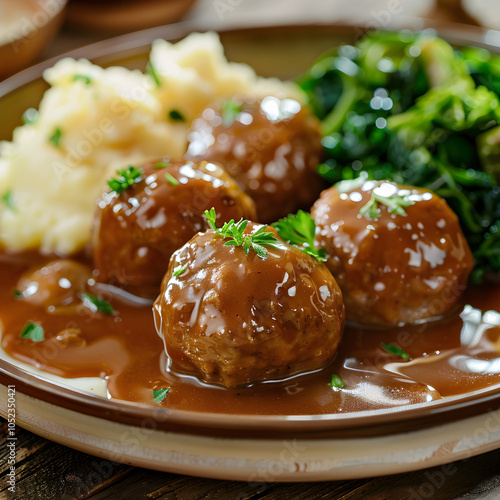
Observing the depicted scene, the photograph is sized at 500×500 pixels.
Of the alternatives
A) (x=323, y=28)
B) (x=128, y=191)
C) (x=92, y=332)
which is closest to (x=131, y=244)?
(x=128, y=191)

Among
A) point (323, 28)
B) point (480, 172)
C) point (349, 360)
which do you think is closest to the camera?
point (349, 360)

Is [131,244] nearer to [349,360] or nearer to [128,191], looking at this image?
[128,191]

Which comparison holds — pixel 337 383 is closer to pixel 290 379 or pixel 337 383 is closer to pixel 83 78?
pixel 290 379

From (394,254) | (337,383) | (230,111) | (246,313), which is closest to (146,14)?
(230,111)

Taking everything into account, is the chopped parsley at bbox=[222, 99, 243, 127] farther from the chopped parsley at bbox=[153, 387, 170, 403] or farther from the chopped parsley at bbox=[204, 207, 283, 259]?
the chopped parsley at bbox=[153, 387, 170, 403]

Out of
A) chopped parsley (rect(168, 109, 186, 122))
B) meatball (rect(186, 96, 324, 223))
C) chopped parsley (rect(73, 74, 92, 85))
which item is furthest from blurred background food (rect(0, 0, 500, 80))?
meatball (rect(186, 96, 324, 223))

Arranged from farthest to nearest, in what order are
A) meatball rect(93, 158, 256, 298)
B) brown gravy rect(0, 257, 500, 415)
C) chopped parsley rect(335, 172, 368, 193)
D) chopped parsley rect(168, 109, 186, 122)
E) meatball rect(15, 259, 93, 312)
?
chopped parsley rect(168, 109, 186, 122)
meatball rect(15, 259, 93, 312)
chopped parsley rect(335, 172, 368, 193)
meatball rect(93, 158, 256, 298)
brown gravy rect(0, 257, 500, 415)
